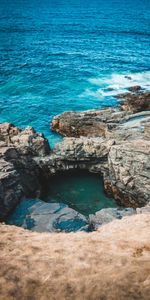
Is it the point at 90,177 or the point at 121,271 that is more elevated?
the point at 121,271

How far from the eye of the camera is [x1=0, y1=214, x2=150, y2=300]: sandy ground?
37.9 feet

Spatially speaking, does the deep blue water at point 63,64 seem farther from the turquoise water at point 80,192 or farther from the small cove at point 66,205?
the small cove at point 66,205

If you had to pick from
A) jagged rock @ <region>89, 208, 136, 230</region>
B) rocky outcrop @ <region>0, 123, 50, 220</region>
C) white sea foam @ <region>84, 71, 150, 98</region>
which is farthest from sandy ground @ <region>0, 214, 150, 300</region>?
white sea foam @ <region>84, 71, 150, 98</region>

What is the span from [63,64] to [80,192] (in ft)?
170

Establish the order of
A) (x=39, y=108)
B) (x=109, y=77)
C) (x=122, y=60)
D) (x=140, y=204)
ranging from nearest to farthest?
(x=140, y=204)
(x=39, y=108)
(x=109, y=77)
(x=122, y=60)

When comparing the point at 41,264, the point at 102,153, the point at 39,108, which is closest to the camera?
the point at 41,264

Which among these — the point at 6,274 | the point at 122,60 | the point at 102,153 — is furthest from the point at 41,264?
the point at 122,60

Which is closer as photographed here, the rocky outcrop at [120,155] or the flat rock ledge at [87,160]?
the flat rock ledge at [87,160]

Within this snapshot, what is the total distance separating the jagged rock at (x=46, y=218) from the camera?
2270cm

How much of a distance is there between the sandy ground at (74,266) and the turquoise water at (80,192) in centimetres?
1354

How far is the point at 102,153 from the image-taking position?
1268 inches

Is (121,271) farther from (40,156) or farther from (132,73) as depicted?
(132,73)

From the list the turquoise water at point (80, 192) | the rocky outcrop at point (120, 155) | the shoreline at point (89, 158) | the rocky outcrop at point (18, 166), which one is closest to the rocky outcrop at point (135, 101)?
the shoreline at point (89, 158)

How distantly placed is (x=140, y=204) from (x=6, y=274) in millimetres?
17847
